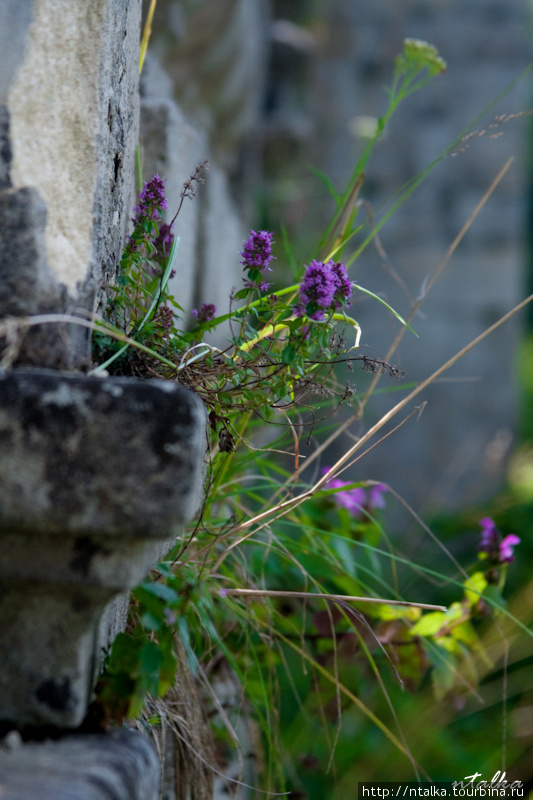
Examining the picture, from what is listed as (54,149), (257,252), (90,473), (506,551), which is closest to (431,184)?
(506,551)

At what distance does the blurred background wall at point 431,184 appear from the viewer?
290cm

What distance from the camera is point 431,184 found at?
9.76 ft

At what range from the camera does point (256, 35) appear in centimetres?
239

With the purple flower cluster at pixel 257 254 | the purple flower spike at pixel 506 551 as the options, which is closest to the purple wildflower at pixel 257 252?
the purple flower cluster at pixel 257 254

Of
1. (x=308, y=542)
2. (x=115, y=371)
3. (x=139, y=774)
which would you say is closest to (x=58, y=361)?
(x=115, y=371)

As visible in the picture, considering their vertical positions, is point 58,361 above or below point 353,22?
below

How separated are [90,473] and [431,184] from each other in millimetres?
2847

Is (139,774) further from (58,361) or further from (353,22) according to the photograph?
(353,22)

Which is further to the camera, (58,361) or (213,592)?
(213,592)

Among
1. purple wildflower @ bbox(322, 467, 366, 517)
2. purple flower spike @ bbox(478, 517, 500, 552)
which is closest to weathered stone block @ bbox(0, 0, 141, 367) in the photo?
purple wildflower @ bbox(322, 467, 366, 517)

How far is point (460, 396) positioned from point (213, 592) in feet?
7.94

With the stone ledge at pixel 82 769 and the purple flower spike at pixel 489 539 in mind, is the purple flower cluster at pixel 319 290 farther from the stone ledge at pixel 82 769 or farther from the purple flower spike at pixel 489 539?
the purple flower spike at pixel 489 539

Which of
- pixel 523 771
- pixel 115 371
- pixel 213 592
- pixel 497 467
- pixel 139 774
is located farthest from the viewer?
pixel 497 467

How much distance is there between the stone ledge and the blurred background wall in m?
2.37
